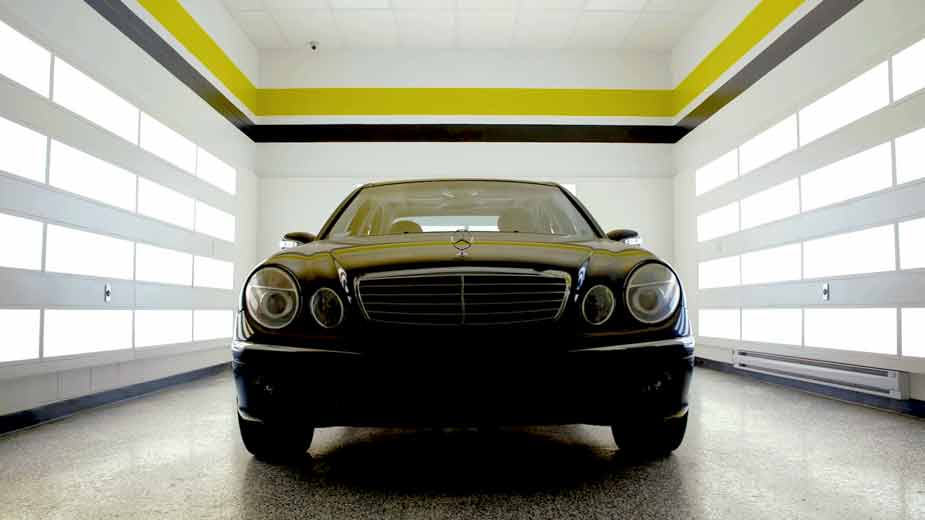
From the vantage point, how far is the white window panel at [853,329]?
10.5ft

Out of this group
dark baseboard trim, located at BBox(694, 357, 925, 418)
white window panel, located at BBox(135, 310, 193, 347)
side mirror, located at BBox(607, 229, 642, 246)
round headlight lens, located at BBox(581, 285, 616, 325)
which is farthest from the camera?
white window panel, located at BBox(135, 310, 193, 347)

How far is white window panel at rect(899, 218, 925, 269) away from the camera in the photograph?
2.92 meters

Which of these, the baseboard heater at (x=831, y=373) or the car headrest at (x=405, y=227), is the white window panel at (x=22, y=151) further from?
the baseboard heater at (x=831, y=373)

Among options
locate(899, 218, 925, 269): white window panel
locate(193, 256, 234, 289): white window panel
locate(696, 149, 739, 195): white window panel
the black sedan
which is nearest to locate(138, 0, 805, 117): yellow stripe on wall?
locate(696, 149, 739, 195): white window panel

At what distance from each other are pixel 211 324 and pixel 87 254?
190 cm

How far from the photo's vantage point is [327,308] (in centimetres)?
157

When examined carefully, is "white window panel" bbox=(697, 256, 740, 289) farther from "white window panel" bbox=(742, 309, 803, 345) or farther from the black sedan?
the black sedan

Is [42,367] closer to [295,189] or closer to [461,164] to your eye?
[295,189]

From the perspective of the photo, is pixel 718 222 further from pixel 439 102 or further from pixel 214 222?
pixel 214 222

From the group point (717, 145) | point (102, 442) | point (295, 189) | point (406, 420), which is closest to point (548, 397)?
point (406, 420)

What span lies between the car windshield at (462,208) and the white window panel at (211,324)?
2.97 m

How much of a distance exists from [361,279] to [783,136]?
3.90 m

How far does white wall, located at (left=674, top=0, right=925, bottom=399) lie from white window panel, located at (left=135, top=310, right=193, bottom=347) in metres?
4.53

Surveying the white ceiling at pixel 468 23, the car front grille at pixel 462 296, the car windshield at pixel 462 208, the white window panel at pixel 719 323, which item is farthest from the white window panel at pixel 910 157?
the white ceiling at pixel 468 23
